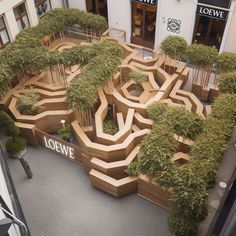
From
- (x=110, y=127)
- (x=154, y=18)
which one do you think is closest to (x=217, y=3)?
(x=154, y=18)

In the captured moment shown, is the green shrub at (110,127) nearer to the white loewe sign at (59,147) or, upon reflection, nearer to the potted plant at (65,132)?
the potted plant at (65,132)

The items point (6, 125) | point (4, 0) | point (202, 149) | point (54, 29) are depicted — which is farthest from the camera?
point (54, 29)

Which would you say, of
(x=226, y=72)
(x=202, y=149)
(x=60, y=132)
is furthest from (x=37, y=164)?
(x=226, y=72)

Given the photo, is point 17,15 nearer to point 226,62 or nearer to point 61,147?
point 61,147

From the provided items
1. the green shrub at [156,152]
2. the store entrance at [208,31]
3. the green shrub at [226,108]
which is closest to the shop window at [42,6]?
the store entrance at [208,31]

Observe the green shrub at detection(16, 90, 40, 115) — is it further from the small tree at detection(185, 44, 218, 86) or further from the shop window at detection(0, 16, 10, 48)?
the small tree at detection(185, 44, 218, 86)

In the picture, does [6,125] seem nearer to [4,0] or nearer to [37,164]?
[37,164]

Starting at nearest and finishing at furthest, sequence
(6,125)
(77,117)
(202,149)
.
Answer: (202,149)
(6,125)
(77,117)
